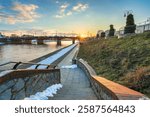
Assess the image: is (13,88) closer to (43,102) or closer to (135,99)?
(43,102)

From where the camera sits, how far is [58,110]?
394 cm

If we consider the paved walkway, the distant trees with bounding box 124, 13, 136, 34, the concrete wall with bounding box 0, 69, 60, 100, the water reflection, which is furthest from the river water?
the concrete wall with bounding box 0, 69, 60, 100

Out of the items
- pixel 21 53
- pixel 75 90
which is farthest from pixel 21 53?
pixel 75 90

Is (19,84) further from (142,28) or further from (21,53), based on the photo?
(21,53)

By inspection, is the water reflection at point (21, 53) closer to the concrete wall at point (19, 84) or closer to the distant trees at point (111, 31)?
the distant trees at point (111, 31)

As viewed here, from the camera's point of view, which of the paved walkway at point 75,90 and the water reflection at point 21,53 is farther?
the water reflection at point 21,53

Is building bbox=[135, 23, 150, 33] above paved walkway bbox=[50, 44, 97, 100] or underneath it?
above

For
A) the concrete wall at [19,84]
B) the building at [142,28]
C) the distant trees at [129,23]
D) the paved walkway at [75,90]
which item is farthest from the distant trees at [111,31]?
the concrete wall at [19,84]

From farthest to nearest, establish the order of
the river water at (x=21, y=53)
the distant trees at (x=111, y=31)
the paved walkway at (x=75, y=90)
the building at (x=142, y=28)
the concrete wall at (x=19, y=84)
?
1. the river water at (x=21, y=53)
2. the distant trees at (x=111, y=31)
3. the building at (x=142, y=28)
4. the paved walkway at (x=75, y=90)
5. the concrete wall at (x=19, y=84)

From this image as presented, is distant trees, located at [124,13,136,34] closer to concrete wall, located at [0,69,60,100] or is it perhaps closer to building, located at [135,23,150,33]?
building, located at [135,23,150,33]

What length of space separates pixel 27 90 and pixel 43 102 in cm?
98

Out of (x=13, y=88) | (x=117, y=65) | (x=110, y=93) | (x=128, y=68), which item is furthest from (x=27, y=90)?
(x=117, y=65)

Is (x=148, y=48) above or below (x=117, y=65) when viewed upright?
above

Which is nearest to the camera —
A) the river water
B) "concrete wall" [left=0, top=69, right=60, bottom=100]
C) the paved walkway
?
"concrete wall" [left=0, top=69, right=60, bottom=100]
